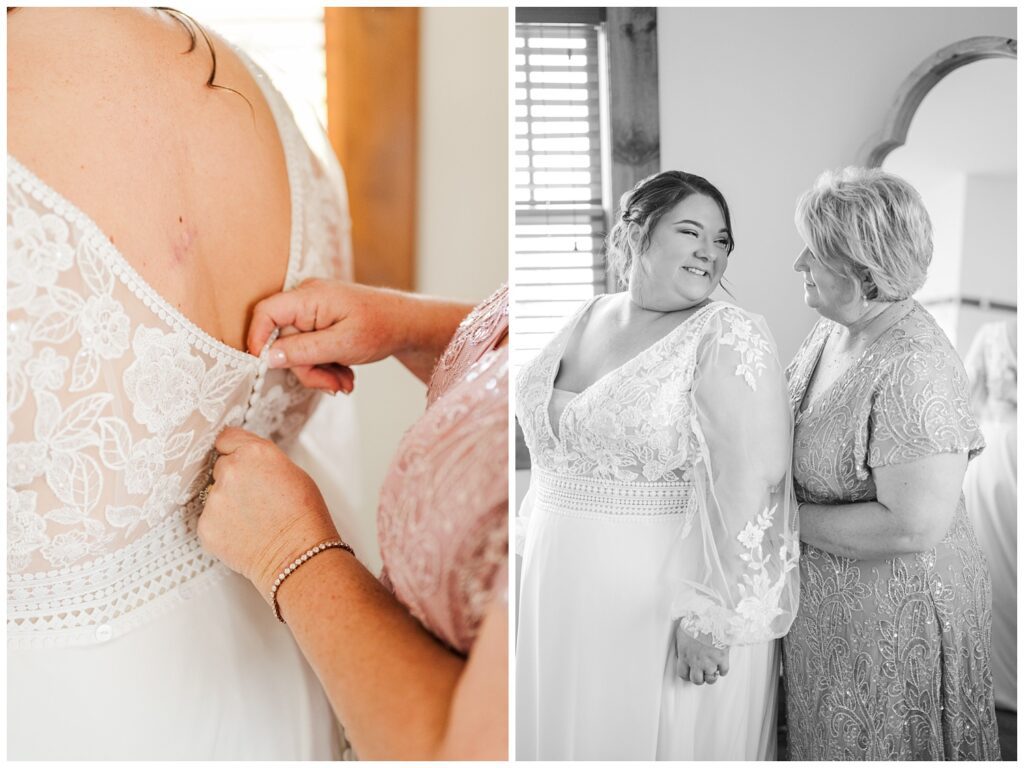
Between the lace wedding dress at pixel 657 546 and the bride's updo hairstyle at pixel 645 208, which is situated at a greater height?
the bride's updo hairstyle at pixel 645 208

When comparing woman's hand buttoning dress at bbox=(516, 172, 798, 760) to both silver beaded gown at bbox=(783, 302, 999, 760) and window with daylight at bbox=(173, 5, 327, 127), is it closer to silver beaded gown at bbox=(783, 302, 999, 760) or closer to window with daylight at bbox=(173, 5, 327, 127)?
silver beaded gown at bbox=(783, 302, 999, 760)

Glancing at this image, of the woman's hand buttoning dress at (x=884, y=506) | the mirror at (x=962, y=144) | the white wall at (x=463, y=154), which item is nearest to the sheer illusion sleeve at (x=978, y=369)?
the mirror at (x=962, y=144)

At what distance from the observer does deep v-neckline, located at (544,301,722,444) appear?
123 cm

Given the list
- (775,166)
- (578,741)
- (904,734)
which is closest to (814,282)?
(775,166)

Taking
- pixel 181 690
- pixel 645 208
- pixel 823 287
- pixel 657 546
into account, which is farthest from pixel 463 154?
pixel 181 690

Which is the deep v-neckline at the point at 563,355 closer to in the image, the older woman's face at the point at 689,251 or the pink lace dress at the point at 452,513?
the older woman's face at the point at 689,251

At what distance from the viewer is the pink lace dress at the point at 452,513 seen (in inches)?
27.2

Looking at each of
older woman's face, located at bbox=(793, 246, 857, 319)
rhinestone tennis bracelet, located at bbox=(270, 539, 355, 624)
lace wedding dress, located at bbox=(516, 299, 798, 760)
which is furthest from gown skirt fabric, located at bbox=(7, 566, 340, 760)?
older woman's face, located at bbox=(793, 246, 857, 319)

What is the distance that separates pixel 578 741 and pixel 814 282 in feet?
2.64

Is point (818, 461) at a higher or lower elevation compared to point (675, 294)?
lower

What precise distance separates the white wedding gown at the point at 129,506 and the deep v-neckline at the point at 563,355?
1.32 feet

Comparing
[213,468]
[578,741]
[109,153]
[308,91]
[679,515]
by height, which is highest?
[308,91]

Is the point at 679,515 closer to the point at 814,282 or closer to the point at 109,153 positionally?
the point at 814,282

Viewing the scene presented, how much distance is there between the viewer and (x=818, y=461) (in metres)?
1.23
